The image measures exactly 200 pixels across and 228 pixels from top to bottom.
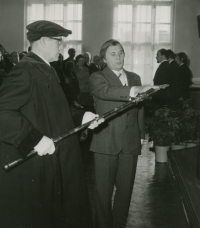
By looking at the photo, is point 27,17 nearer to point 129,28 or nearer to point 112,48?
point 129,28

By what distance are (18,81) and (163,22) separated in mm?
11885

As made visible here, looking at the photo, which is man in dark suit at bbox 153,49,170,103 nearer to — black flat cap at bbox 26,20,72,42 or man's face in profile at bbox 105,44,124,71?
man's face in profile at bbox 105,44,124,71

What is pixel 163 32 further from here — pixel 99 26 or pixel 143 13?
pixel 99 26

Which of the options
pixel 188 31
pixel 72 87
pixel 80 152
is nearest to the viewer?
pixel 80 152

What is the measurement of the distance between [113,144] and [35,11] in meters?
11.6

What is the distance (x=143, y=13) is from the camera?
13109 mm

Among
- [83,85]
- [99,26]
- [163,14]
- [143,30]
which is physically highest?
[163,14]

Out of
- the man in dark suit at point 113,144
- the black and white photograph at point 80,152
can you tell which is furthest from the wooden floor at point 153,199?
the man in dark suit at point 113,144

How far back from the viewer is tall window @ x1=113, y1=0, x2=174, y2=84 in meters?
13.1

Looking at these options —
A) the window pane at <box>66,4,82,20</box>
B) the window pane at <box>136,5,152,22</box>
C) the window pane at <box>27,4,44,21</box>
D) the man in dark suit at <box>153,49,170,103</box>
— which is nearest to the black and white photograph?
the man in dark suit at <box>153,49,170,103</box>

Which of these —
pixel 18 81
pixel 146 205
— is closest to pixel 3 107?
pixel 18 81

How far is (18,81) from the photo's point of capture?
6.41 ft

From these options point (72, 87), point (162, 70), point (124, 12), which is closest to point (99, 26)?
point (124, 12)

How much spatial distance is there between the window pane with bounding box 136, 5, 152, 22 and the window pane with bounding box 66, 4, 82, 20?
206 centimetres
